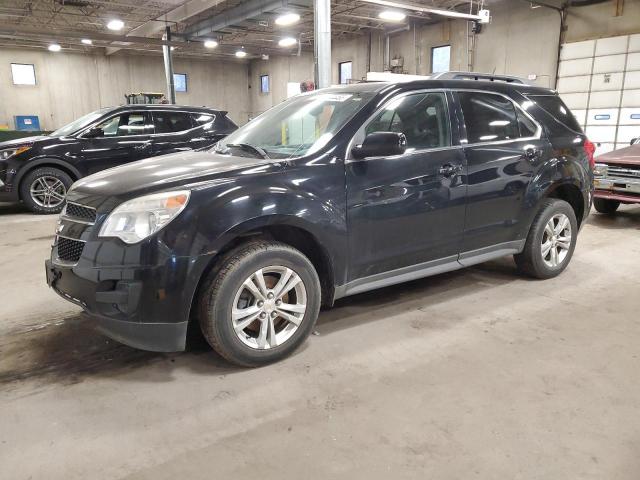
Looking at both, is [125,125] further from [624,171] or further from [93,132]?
[624,171]

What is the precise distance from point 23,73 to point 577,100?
21.9 metres

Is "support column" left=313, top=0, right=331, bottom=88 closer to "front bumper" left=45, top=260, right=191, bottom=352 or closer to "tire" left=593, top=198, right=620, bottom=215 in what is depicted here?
"tire" left=593, top=198, right=620, bottom=215

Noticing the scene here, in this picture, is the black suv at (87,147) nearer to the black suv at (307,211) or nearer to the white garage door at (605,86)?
the black suv at (307,211)

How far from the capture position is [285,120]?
354 cm

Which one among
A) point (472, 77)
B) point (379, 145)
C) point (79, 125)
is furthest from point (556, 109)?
point (79, 125)

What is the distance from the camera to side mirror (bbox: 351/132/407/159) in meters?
2.75

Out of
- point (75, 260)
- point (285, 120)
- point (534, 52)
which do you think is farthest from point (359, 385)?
point (534, 52)

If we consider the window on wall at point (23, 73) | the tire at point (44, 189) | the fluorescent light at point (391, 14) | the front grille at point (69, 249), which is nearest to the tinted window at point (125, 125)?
the tire at point (44, 189)

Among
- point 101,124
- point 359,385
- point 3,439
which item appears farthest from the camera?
point 101,124

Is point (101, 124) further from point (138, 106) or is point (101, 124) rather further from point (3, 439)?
point (3, 439)

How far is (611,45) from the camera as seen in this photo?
1153 cm

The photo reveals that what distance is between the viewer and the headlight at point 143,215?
2.33 metres

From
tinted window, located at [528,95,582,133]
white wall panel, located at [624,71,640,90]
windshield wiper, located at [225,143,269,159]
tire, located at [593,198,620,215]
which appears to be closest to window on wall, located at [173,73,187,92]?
white wall panel, located at [624,71,640,90]

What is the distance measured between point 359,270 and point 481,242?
45.1 inches
